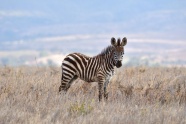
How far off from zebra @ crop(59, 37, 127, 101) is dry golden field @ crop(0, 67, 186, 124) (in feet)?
1.05

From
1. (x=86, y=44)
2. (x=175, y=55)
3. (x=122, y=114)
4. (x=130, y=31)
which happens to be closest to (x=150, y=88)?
(x=122, y=114)

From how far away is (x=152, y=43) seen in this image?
14950cm

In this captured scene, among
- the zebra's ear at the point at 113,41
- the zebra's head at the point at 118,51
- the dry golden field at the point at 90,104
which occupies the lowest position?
the dry golden field at the point at 90,104

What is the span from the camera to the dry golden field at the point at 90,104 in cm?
962

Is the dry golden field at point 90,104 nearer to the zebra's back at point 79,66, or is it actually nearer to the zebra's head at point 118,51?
the zebra's back at point 79,66

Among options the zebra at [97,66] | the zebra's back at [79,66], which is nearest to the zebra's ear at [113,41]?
the zebra at [97,66]

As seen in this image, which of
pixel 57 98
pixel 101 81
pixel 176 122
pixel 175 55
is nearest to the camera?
pixel 176 122

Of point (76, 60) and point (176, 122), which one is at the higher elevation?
point (76, 60)

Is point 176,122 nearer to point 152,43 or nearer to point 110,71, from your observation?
point 110,71

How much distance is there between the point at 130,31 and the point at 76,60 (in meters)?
156

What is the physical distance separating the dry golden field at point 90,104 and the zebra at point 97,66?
319 millimetres

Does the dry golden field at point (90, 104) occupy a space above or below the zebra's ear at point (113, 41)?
below

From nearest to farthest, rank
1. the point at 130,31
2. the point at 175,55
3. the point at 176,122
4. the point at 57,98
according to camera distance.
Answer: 1. the point at 176,122
2. the point at 57,98
3. the point at 175,55
4. the point at 130,31

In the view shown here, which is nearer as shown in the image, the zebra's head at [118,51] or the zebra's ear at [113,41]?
the zebra's head at [118,51]
